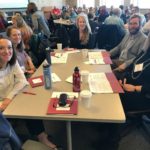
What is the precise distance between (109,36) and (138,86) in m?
1.90

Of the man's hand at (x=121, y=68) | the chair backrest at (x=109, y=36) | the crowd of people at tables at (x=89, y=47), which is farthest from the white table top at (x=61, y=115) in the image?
the chair backrest at (x=109, y=36)

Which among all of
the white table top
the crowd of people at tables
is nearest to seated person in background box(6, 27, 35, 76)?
the crowd of people at tables

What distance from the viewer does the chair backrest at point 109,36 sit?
3.82 m

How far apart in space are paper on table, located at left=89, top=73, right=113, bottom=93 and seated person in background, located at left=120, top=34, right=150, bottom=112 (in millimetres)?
303

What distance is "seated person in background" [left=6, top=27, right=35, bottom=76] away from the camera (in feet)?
8.66

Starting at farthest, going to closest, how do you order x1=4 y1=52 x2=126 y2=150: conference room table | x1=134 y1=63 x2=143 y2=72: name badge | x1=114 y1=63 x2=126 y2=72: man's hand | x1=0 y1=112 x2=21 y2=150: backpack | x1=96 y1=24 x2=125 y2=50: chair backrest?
1. x1=96 y1=24 x2=125 y2=50: chair backrest
2. x1=114 y1=63 x2=126 y2=72: man's hand
3. x1=134 y1=63 x2=143 y2=72: name badge
4. x1=4 y1=52 x2=126 y2=150: conference room table
5. x1=0 y1=112 x2=21 y2=150: backpack

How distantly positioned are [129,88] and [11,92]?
1.10 m

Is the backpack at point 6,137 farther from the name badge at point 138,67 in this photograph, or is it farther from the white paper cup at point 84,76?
the name badge at point 138,67

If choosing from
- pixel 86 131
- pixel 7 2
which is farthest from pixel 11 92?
pixel 7 2

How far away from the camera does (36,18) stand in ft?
16.9

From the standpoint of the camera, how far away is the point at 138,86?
2.14 m

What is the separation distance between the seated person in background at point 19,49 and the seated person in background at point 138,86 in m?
1.16

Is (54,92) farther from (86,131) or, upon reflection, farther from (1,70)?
(86,131)

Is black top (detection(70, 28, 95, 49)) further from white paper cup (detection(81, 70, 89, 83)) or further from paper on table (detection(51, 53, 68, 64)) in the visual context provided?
white paper cup (detection(81, 70, 89, 83))
